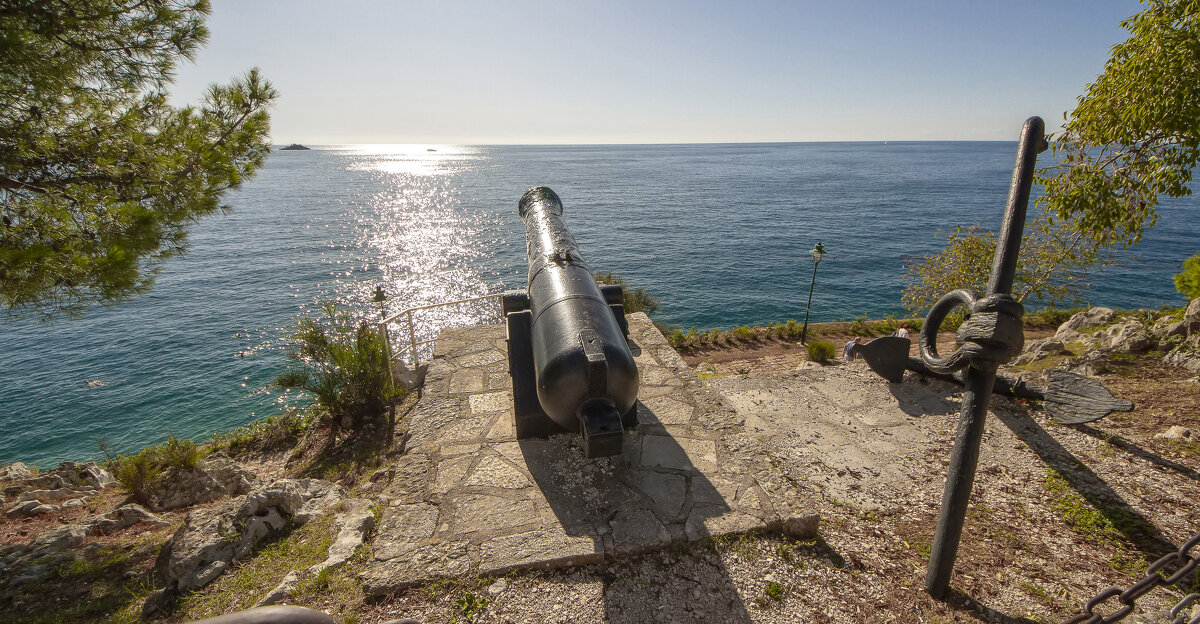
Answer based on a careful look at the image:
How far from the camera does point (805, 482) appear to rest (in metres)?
5.05

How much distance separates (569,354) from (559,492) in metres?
1.35

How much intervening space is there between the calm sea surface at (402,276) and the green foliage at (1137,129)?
1105 centimetres

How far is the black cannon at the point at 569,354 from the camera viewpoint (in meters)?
3.74

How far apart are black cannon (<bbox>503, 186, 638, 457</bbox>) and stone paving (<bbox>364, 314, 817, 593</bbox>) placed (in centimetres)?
46

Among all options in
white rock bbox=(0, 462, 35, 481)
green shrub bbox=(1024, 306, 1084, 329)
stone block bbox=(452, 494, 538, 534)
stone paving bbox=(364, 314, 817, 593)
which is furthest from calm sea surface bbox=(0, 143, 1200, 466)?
green shrub bbox=(1024, 306, 1084, 329)

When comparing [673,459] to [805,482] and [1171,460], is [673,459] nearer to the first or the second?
[805,482]

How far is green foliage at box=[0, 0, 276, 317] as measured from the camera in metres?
4.44

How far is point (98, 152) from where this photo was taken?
198 inches

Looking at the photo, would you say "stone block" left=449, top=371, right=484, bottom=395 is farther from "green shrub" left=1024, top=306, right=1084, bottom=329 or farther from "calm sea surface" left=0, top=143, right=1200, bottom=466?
"green shrub" left=1024, top=306, right=1084, bottom=329

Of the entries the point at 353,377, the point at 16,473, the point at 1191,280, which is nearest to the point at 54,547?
the point at 353,377

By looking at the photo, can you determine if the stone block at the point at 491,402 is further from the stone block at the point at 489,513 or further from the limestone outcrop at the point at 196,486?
the limestone outcrop at the point at 196,486

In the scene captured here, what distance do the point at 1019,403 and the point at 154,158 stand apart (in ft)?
33.1

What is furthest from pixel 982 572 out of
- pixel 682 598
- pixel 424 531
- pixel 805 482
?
pixel 424 531

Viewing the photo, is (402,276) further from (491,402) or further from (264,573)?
(264,573)
